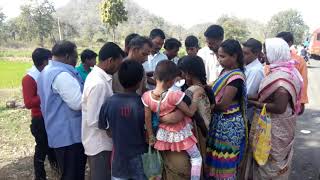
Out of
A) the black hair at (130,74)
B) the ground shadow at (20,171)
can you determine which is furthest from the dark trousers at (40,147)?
the black hair at (130,74)

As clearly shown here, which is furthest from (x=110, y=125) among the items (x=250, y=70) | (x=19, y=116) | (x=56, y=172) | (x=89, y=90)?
(x=19, y=116)

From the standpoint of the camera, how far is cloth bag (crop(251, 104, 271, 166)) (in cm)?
295

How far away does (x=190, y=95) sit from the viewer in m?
2.55

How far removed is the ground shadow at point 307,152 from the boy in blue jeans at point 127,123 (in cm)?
247

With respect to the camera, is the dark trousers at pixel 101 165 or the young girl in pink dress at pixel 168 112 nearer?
the young girl in pink dress at pixel 168 112

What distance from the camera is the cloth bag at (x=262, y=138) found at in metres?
2.95

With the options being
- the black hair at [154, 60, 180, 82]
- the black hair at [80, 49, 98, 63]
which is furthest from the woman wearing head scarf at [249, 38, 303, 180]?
the black hair at [80, 49, 98, 63]

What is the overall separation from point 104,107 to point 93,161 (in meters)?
0.51

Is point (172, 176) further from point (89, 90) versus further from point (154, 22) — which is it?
point (154, 22)

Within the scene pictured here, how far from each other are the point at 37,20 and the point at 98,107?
50.1 metres

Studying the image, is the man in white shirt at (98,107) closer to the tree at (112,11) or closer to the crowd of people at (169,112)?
the crowd of people at (169,112)

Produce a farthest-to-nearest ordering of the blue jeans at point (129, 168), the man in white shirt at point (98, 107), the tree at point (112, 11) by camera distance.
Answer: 1. the tree at point (112, 11)
2. the man in white shirt at point (98, 107)
3. the blue jeans at point (129, 168)

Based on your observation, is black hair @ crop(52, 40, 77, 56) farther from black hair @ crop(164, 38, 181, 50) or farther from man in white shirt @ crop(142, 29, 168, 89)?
black hair @ crop(164, 38, 181, 50)

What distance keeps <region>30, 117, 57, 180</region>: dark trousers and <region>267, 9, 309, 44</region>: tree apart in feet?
156
